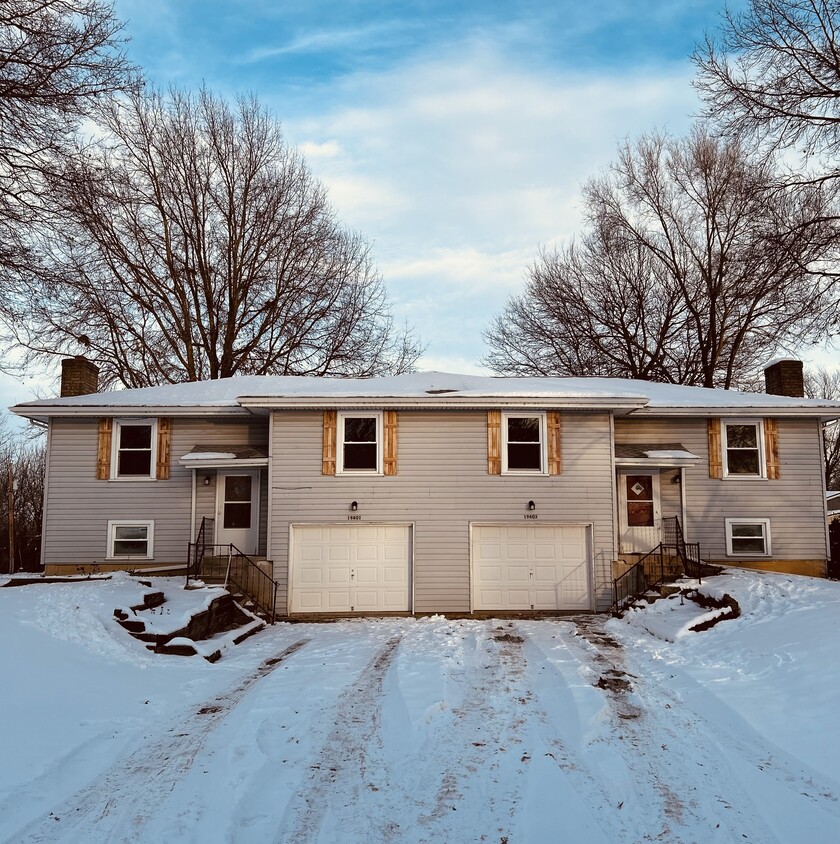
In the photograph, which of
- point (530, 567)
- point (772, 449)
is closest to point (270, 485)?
point (530, 567)

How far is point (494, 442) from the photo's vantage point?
17.8 m

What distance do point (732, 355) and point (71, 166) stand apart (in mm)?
25933

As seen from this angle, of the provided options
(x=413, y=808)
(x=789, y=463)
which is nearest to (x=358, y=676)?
(x=413, y=808)

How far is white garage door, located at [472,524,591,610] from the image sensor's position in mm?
17422

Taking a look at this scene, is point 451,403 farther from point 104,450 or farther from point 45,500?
point 45,500

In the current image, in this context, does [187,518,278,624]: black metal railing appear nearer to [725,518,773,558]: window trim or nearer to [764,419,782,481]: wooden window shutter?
[725,518,773,558]: window trim

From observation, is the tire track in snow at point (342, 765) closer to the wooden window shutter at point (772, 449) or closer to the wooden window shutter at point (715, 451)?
the wooden window shutter at point (715, 451)

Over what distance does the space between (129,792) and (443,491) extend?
39.3ft

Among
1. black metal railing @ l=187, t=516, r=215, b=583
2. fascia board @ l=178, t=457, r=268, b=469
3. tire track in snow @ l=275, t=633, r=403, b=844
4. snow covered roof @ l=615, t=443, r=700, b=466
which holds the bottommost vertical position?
tire track in snow @ l=275, t=633, r=403, b=844

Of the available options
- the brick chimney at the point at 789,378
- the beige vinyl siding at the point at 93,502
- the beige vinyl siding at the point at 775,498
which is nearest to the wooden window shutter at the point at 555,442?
the beige vinyl siding at the point at 775,498

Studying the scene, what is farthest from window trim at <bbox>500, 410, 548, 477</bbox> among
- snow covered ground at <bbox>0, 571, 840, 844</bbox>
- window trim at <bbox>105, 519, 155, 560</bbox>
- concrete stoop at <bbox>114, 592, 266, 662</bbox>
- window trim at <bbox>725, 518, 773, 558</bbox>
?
window trim at <bbox>105, 519, 155, 560</bbox>

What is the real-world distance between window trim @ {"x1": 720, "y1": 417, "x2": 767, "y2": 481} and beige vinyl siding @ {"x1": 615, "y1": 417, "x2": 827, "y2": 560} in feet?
0.36

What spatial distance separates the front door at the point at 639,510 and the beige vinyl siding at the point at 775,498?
0.37 metres

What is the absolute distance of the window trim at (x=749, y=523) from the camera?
732 inches
